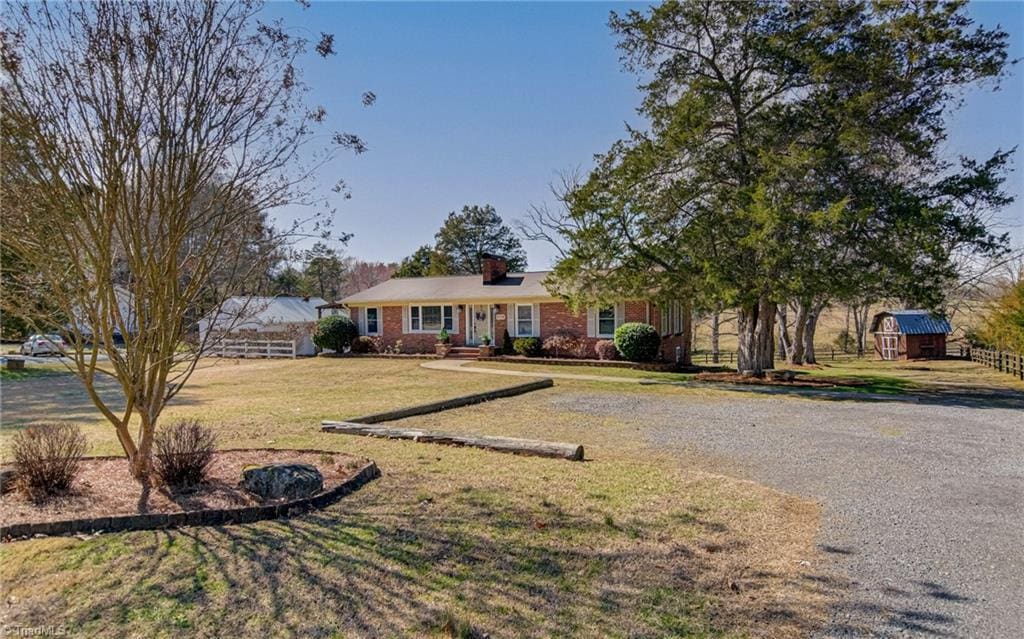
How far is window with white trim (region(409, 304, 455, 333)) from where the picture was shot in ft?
80.2

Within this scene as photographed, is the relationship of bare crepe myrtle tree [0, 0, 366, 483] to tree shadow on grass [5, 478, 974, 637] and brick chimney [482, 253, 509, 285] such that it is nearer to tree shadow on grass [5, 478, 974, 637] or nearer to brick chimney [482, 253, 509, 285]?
tree shadow on grass [5, 478, 974, 637]

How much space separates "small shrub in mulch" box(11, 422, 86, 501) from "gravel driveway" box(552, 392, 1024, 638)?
5934 mm

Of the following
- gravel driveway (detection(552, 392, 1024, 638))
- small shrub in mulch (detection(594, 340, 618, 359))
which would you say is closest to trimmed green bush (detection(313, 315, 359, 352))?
small shrub in mulch (detection(594, 340, 618, 359))

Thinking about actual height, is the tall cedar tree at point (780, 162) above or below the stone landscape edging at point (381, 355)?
above

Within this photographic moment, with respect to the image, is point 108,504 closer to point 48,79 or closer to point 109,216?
point 109,216

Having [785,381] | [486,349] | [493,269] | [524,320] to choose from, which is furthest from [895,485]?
[493,269]

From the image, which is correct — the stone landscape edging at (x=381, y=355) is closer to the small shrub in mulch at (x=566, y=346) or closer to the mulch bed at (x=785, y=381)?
the small shrub in mulch at (x=566, y=346)

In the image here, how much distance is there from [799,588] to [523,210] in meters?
19.0

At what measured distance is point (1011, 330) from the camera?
54.3 ft

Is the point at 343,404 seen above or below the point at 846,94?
below

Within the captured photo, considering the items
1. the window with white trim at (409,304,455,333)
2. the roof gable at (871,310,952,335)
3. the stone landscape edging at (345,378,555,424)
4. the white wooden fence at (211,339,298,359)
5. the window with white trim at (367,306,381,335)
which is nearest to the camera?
the stone landscape edging at (345,378,555,424)

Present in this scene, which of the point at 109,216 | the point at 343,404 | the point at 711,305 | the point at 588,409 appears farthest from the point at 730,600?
the point at 711,305

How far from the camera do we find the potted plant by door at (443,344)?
2317 cm

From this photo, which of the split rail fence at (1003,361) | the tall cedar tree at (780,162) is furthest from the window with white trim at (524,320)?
the split rail fence at (1003,361)
